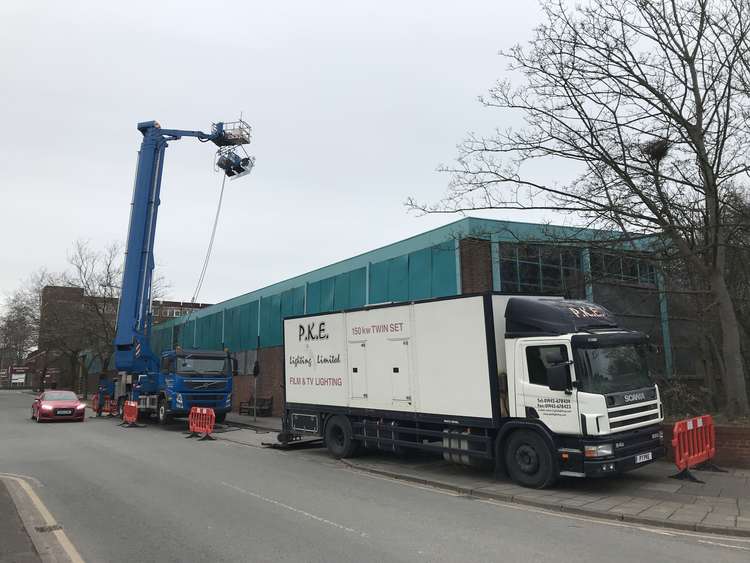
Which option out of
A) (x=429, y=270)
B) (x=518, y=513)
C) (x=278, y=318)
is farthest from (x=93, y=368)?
(x=518, y=513)

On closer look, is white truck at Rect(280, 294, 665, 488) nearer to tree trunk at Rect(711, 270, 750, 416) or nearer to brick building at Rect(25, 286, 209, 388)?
tree trunk at Rect(711, 270, 750, 416)

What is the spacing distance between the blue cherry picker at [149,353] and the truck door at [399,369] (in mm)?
11938

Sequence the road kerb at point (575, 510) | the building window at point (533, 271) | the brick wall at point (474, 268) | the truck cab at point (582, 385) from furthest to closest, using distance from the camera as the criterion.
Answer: the building window at point (533, 271) < the brick wall at point (474, 268) < the truck cab at point (582, 385) < the road kerb at point (575, 510)

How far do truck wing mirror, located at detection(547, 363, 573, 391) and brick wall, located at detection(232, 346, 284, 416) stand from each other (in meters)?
18.9

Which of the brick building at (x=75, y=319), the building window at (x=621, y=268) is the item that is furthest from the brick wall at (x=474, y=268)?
the brick building at (x=75, y=319)

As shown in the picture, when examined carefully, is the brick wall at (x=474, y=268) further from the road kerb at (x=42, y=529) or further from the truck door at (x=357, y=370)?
the road kerb at (x=42, y=529)

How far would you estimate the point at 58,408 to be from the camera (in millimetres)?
23328

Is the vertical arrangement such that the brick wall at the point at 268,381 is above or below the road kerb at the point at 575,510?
above

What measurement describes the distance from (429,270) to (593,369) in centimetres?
1074

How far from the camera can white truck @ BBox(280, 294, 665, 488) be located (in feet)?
28.1

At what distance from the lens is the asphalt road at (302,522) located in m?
5.82

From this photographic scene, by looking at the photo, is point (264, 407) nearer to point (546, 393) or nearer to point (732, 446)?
point (546, 393)

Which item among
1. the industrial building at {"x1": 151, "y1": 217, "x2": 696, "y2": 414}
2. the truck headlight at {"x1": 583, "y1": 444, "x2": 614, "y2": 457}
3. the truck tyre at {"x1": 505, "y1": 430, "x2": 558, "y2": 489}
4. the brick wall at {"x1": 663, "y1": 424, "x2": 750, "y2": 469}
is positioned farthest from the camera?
the industrial building at {"x1": 151, "y1": 217, "x2": 696, "y2": 414}

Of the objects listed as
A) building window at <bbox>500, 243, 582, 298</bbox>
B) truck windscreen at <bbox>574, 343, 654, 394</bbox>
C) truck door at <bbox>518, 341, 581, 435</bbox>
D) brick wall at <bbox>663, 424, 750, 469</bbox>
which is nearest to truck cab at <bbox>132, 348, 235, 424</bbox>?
building window at <bbox>500, 243, 582, 298</bbox>
